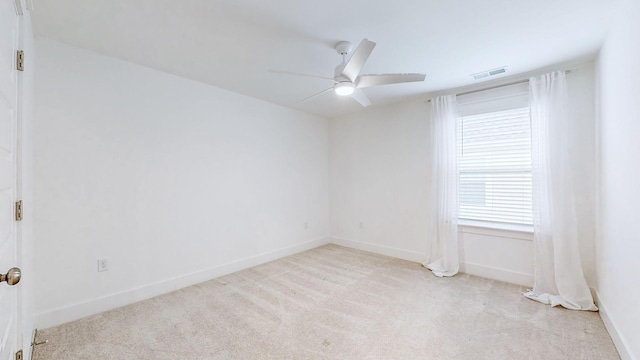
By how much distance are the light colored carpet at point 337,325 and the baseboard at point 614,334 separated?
5 centimetres

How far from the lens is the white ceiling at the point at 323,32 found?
183 centimetres

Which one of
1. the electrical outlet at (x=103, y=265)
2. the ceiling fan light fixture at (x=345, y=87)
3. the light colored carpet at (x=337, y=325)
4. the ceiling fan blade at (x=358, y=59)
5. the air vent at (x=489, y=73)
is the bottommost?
the light colored carpet at (x=337, y=325)

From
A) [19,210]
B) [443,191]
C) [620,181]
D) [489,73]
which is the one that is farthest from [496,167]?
[19,210]

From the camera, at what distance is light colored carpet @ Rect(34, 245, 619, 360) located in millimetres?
1922

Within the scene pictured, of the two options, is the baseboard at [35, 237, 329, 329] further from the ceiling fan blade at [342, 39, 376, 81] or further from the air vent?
the air vent

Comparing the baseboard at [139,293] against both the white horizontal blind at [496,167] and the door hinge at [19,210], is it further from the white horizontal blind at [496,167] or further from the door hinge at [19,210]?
the white horizontal blind at [496,167]

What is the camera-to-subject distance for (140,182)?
2723 mm

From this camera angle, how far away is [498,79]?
10.1 ft

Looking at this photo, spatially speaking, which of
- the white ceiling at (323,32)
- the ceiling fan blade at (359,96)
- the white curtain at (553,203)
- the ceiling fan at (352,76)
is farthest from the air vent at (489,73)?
the ceiling fan blade at (359,96)

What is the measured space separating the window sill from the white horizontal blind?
2.3 inches

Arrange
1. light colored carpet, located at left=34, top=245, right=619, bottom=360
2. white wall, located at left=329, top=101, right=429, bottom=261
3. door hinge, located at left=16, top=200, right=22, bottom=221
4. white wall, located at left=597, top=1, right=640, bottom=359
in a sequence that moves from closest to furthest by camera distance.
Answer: door hinge, located at left=16, top=200, right=22, bottom=221 < white wall, located at left=597, top=1, right=640, bottom=359 < light colored carpet, located at left=34, top=245, right=619, bottom=360 < white wall, located at left=329, top=101, right=429, bottom=261

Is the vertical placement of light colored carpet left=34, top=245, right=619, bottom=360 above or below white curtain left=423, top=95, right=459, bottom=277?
below

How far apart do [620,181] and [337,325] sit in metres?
2.45

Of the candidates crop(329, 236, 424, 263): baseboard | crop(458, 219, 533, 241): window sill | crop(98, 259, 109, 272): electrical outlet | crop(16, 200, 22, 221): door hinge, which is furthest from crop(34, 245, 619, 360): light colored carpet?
crop(16, 200, 22, 221): door hinge
